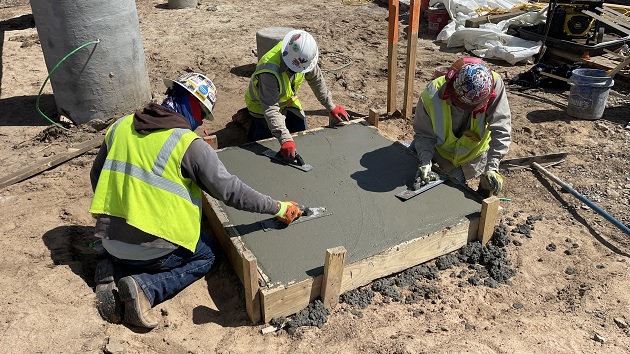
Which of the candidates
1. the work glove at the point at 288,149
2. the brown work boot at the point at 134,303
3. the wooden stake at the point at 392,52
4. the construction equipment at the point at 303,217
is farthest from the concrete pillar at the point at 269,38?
the brown work boot at the point at 134,303

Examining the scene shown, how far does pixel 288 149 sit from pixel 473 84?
153cm

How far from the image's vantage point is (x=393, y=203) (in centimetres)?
369

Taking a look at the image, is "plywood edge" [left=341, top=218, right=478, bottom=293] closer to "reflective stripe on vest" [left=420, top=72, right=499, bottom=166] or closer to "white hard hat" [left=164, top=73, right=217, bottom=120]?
"reflective stripe on vest" [left=420, top=72, right=499, bottom=166]

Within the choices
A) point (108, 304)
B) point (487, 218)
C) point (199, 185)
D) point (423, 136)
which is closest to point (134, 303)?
point (108, 304)

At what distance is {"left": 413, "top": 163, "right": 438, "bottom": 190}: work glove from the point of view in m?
3.81

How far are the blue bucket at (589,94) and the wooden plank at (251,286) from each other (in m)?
4.36

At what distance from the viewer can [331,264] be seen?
286 cm

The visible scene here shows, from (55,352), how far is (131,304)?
44 centimetres

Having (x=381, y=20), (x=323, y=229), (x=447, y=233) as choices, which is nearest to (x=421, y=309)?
(x=447, y=233)

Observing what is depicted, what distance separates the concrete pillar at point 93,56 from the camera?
5086 mm

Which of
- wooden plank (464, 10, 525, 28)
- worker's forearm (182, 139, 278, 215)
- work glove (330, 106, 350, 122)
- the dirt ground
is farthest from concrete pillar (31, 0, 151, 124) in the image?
wooden plank (464, 10, 525, 28)

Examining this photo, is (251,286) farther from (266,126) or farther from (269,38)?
(269,38)

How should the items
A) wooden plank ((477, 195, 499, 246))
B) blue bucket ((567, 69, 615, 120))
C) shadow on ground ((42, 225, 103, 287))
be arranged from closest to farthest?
1. shadow on ground ((42, 225, 103, 287))
2. wooden plank ((477, 195, 499, 246))
3. blue bucket ((567, 69, 615, 120))

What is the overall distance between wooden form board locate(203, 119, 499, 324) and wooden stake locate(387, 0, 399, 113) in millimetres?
2424
